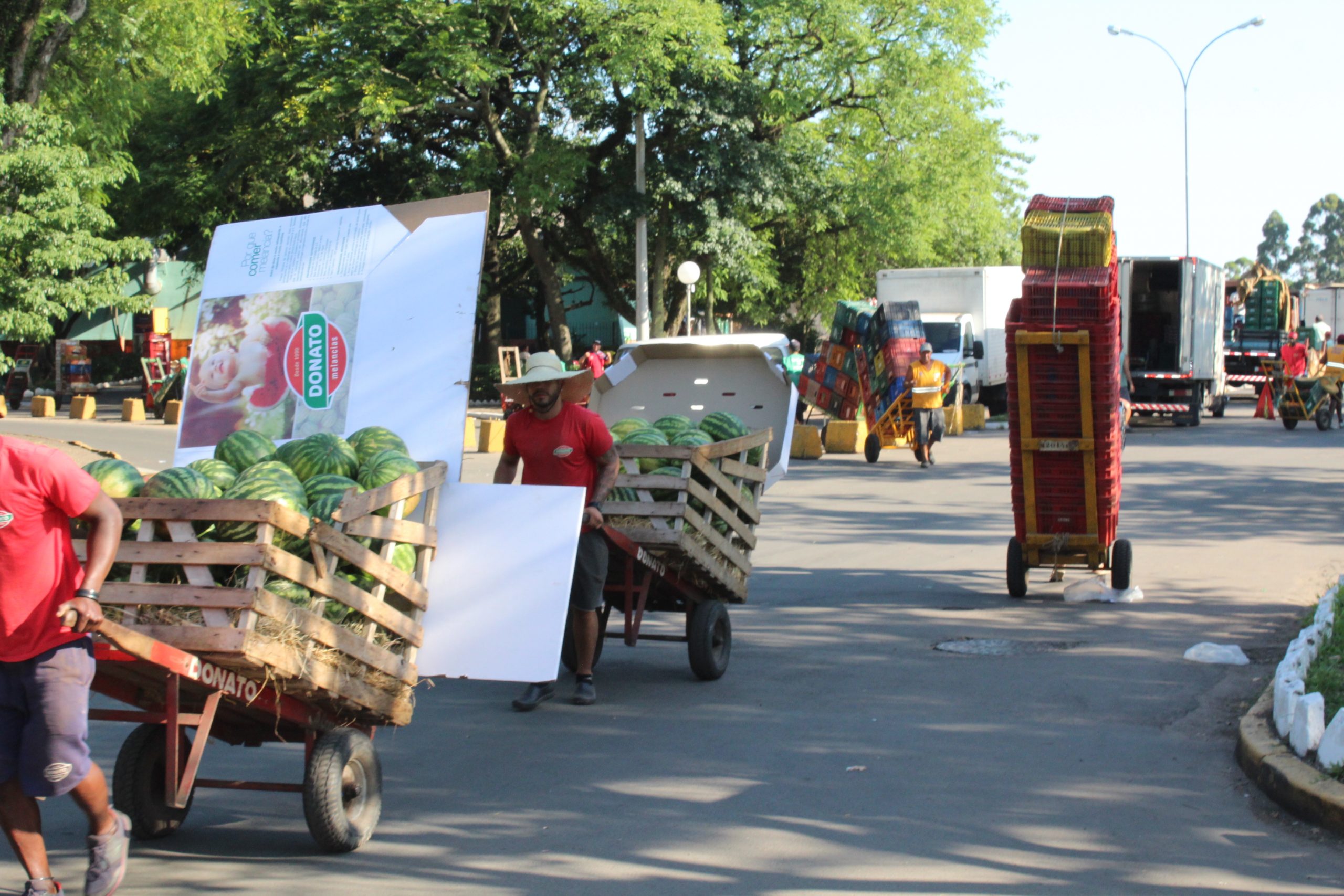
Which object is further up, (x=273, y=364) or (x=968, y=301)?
(x=968, y=301)

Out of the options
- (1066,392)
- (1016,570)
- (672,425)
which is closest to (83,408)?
(672,425)

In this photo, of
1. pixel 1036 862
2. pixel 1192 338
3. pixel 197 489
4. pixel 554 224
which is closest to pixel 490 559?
pixel 197 489

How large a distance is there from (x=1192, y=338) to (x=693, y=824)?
79.1 feet

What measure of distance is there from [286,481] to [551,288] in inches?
1191

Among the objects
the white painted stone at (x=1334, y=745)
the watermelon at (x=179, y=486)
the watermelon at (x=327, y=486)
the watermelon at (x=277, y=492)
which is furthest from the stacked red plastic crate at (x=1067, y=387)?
the watermelon at (x=179, y=486)

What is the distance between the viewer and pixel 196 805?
5773 millimetres

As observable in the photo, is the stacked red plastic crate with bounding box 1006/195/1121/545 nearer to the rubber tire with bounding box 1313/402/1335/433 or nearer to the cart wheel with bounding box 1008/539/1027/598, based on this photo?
the cart wheel with bounding box 1008/539/1027/598

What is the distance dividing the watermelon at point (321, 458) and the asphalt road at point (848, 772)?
146 cm

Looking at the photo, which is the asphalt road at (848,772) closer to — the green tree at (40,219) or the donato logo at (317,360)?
the donato logo at (317,360)

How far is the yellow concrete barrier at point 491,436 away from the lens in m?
22.6

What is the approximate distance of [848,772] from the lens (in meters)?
6.15

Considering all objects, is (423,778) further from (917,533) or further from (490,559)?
(917,533)

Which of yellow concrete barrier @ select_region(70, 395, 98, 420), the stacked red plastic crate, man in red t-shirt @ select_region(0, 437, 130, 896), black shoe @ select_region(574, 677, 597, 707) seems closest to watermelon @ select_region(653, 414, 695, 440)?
black shoe @ select_region(574, 677, 597, 707)

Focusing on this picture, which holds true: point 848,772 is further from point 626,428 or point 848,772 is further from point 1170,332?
point 1170,332
